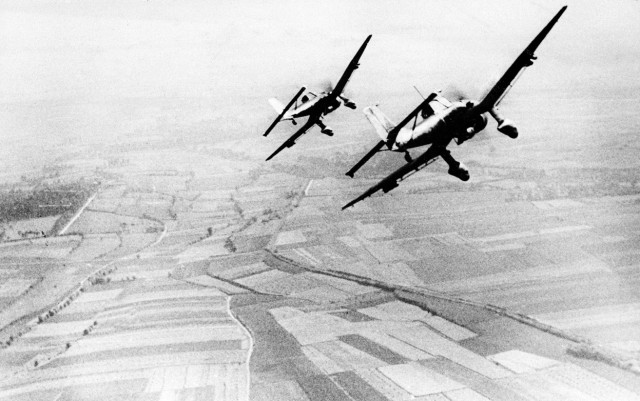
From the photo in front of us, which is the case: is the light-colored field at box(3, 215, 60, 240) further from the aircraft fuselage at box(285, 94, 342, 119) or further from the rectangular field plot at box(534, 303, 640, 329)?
the aircraft fuselage at box(285, 94, 342, 119)

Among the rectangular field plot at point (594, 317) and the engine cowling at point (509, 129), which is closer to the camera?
the engine cowling at point (509, 129)

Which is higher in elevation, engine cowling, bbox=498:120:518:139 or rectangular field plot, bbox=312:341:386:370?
engine cowling, bbox=498:120:518:139

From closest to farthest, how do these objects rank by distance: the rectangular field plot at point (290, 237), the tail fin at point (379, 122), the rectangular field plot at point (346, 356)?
the tail fin at point (379, 122) → the rectangular field plot at point (346, 356) → the rectangular field plot at point (290, 237)

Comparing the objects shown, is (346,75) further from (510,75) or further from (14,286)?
(14,286)

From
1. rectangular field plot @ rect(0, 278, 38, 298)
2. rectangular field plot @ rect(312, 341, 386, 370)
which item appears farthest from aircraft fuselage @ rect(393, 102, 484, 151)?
rectangular field plot @ rect(0, 278, 38, 298)

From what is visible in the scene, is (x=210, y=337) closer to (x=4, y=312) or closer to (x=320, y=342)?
(x=320, y=342)

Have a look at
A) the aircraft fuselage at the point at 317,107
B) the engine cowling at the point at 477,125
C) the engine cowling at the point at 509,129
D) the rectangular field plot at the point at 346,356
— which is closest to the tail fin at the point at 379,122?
the aircraft fuselage at the point at 317,107

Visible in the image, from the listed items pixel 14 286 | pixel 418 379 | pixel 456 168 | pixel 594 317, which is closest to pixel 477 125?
pixel 456 168

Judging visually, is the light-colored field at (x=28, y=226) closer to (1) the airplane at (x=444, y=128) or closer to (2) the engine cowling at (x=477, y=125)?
(1) the airplane at (x=444, y=128)
